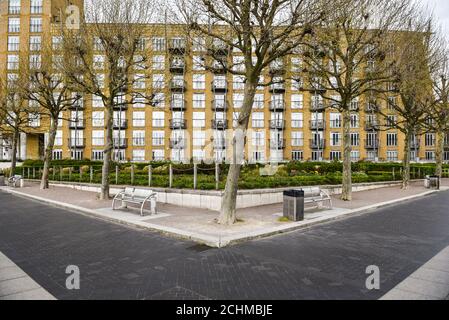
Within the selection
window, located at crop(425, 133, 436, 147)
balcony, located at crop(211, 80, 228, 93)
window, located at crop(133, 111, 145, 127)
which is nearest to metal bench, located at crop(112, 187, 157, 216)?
balcony, located at crop(211, 80, 228, 93)

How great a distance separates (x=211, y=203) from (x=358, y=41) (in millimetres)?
9391

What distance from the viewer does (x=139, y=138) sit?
46500mm

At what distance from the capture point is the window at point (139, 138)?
46500 millimetres

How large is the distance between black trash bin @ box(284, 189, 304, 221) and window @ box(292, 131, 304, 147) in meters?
40.5

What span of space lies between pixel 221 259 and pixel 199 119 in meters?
42.2

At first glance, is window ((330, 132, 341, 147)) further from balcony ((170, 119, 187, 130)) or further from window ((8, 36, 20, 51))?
window ((8, 36, 20, 51))

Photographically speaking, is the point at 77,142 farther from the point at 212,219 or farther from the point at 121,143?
the point at 212,219

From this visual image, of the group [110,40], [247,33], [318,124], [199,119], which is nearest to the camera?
[247,33]

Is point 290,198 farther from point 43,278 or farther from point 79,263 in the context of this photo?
point 43,278

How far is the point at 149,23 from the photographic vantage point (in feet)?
44.7

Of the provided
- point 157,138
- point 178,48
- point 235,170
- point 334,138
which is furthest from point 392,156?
point 235,170
